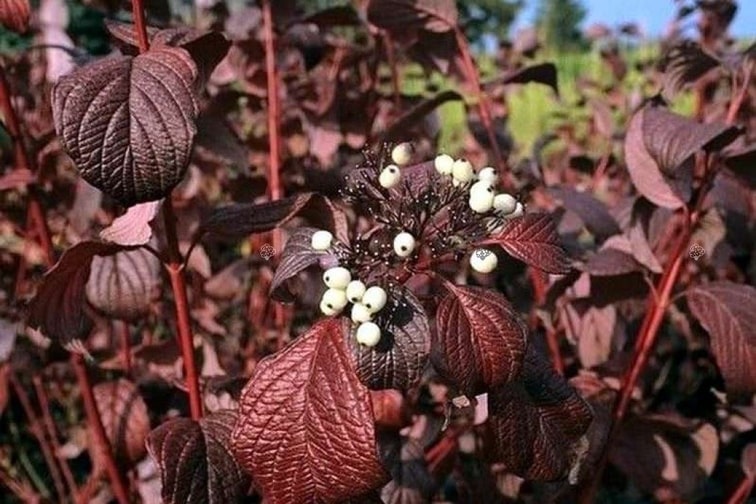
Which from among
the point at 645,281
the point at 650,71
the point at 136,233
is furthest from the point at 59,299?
the point at 650,71

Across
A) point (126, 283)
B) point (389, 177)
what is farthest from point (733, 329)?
point (126, 283)

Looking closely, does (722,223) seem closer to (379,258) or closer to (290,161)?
(290,161)

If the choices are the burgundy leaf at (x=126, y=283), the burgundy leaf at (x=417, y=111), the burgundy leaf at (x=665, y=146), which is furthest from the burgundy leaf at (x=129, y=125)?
the burgundy leaf at (x=417, y=111)

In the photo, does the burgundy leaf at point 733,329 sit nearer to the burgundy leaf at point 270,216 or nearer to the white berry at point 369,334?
the burgundy leaf at point 270,216

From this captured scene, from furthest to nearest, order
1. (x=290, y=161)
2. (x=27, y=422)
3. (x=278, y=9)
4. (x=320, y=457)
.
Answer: (x=27, y=422), (x=290, y=161), (x=278, y=9), (x=320, y=457)

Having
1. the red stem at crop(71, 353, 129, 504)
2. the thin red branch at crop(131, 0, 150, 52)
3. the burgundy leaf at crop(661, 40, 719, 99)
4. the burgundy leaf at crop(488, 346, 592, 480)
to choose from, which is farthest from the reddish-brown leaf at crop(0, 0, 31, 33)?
the burgundy leaf at crop(661, 40, 719, 99)

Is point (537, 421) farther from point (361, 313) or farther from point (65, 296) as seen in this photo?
point (65, 296)
